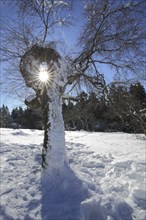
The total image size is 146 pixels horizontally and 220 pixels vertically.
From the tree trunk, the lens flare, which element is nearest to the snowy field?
the tree trunk

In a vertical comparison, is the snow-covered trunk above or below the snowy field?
above

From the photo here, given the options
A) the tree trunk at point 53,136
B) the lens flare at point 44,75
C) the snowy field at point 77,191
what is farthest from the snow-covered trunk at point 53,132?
the snowy field at point 77,191

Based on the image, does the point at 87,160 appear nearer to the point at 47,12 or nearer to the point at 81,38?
the point at 81,38

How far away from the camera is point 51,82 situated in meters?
5.44

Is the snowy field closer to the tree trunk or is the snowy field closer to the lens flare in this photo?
the tree trunk

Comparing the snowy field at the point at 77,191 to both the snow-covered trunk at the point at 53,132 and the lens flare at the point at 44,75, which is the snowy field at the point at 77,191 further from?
the lens flare at the point at 44,75

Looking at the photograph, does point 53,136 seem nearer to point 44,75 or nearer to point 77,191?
point 77,191

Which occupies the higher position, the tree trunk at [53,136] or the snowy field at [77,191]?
the tree trunk at [53,136]

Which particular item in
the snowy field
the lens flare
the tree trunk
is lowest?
the snowy field

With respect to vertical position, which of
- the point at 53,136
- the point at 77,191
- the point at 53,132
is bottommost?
the point at 77,191

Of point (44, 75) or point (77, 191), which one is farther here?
point (44, 75)

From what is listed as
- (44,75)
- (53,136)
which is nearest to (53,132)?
(53,136)

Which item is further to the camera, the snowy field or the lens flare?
the lens flare

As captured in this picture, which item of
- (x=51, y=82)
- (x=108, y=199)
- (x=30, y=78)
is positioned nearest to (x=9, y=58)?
(x=30, y=78)
